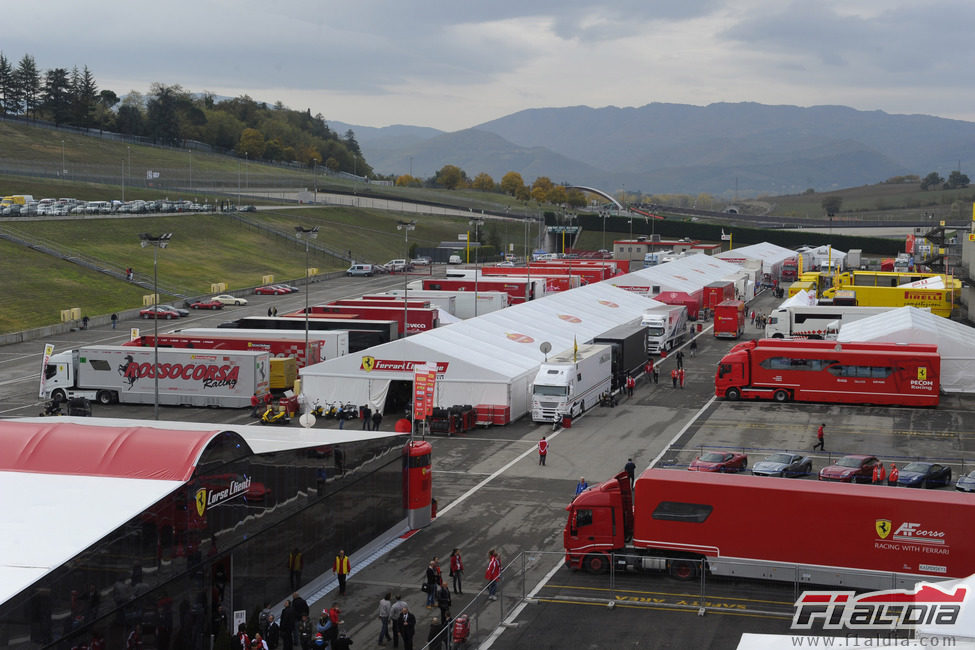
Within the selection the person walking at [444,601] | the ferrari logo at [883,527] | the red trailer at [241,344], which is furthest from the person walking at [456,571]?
the red trailer at [241,344]

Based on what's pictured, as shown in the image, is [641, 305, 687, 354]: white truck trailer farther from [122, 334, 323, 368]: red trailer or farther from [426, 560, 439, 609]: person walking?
[426, 560, 439, 609]: person walking

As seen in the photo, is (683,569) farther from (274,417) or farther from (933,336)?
(933,336)

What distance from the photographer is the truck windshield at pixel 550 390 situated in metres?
42.8

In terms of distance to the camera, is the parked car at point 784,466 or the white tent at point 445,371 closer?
the parked car at point 784,466

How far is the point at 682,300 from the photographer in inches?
3012

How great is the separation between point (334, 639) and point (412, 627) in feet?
5.48

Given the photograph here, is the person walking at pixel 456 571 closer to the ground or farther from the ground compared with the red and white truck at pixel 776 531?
closer to the ground

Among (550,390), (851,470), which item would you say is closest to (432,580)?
(851,470)

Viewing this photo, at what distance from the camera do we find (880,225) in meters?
187

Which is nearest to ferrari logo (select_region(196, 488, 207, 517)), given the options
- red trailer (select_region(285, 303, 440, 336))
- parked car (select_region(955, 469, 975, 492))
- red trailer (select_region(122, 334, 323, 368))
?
parked car (select_region(955, 469, 975, 492))

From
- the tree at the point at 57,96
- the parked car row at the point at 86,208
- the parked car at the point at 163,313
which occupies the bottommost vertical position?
the parked car at the point at 163,313

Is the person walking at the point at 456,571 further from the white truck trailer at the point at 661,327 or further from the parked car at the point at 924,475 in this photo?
the white truck trailer at the point at 661,327

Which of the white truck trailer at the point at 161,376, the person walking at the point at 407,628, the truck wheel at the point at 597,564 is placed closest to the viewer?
the person walking at the point at 407,628

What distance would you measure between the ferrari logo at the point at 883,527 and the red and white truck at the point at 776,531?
0.9 inches
